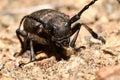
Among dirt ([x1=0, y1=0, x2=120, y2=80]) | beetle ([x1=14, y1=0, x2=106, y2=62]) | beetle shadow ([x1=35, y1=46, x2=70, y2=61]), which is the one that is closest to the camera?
dirt ([x1=0, y1=0, x2=120, y2=80])

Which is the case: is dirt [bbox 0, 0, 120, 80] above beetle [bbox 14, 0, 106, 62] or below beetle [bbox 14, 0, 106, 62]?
below

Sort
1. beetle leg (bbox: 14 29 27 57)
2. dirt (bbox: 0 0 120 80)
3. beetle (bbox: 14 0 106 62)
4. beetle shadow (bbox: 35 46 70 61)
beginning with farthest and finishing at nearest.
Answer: beetle leg (bbox: 14 29 27 57) → beetle shadow (bbox: 35 46 70 61) → beetle (bbox: 14 0 106 62) → dirt (bbox: 0 0 120 80)

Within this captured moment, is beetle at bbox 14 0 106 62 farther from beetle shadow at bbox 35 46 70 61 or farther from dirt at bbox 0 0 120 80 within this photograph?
dirt at bbox 0 0 120 80

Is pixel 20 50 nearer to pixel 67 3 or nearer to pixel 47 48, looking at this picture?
pixel 47 48

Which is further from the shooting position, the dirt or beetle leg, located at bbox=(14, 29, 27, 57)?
beetle leg, located at bbox=(14, 29, 27, 57)

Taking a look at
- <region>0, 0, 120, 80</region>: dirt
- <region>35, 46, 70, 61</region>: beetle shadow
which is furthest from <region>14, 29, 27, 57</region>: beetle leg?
<region>35, 46, 70, 61</region>: beetle shadow

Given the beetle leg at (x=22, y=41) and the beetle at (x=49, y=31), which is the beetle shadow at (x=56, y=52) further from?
the beetle leg at (x=22, y=41)

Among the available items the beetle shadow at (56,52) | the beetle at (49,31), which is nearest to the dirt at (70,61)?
the beetle shadow at (56,52)

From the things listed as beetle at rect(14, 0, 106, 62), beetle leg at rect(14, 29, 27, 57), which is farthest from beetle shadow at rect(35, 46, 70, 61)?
beetle leg at rect(14, 29, 27, 57)

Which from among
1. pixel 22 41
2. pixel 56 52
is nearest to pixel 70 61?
pixel 56 52
